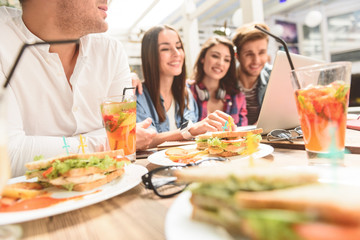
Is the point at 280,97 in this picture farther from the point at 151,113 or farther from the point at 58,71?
the point at 151,113

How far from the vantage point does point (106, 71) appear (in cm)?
213

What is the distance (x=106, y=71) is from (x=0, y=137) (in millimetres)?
1670

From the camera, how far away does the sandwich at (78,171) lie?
80 centimetres

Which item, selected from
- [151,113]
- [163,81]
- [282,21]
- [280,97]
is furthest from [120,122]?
[282,21]

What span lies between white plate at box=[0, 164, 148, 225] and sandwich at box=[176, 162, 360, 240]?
12.4 inches

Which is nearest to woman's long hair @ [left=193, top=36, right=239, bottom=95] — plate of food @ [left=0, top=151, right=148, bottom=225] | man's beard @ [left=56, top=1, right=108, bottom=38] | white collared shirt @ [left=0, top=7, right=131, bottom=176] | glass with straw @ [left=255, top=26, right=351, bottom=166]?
white collared shirt @ [left=0, top=7, right=131, bottom=176]

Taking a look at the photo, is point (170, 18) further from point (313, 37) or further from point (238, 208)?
point (238, 208)

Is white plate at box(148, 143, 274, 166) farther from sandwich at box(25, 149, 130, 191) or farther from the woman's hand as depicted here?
the woman's hand

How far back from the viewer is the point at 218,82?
13.5 feet

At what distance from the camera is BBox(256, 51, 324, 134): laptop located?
136 centimetres

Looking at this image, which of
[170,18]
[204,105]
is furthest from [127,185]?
[170,18]

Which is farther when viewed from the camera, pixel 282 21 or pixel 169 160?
pixel 282 21

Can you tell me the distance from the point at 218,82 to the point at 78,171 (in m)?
3.57

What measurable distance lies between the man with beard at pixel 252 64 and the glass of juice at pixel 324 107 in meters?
3.07
